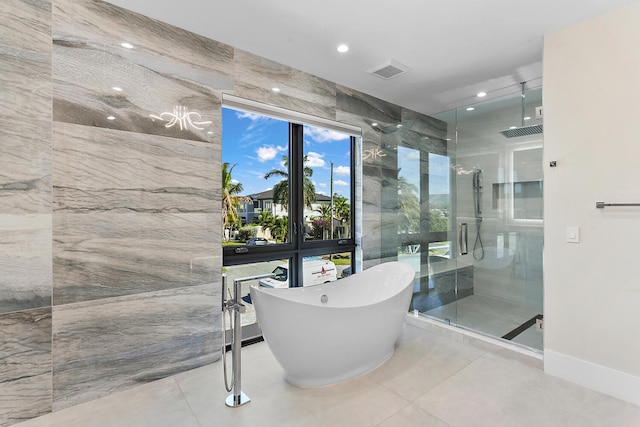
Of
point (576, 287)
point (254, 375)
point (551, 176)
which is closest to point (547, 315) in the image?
point (576, 287)

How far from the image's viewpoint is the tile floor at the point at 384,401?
1.78 metres

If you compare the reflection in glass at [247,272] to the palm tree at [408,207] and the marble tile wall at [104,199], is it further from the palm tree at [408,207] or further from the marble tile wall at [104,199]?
the palm tree at [408,207]

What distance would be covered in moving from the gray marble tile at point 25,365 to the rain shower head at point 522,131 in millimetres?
3860

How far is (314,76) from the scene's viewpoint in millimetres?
3059

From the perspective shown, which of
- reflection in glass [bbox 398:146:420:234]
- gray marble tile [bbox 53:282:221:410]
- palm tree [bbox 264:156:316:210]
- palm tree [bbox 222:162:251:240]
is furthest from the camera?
reflection in glass [bbox 398:146:420:234]

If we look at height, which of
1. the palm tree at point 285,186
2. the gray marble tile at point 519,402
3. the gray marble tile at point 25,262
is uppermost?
the palm tree at point 285,186

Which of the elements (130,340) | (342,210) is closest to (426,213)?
(342,210)

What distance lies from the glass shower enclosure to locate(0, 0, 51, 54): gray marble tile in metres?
3.13

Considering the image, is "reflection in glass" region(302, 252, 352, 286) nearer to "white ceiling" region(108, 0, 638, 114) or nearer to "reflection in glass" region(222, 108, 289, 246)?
"reflection in glass" region(222, 108, 289, 246)

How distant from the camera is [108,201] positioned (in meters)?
2.01

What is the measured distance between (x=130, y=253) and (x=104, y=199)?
0.39 m

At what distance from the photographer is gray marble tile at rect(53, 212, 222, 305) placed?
6.20ft

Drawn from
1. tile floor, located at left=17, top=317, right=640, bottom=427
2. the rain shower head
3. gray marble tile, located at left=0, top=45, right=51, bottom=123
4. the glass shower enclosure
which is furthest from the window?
the rain shower head

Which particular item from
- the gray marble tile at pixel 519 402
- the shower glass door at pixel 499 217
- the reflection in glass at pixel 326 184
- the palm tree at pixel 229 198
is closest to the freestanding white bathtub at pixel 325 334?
the gray marble tile at pixel 519 402
